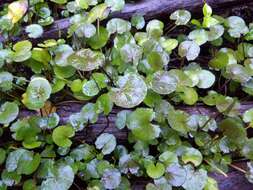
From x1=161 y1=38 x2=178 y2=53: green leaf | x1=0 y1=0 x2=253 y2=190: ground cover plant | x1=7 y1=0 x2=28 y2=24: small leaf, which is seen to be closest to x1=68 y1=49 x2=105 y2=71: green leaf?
x1=0 y1=0 x2=253 y2=190: ground cover plant

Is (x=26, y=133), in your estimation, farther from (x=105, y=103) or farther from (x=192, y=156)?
(x=192, y=156)

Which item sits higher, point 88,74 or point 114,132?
point 88,74

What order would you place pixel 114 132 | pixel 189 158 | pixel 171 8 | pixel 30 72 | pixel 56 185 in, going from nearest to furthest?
1. pixel 56 185
2. pixel 189 158
3. pixel 114 132
4. pixel 30 72
5. pixel 171 8

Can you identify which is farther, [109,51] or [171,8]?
[171,8]

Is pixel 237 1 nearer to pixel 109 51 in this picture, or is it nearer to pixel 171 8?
pixel 171 8

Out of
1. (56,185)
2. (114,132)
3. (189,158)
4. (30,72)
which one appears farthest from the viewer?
(30,72)

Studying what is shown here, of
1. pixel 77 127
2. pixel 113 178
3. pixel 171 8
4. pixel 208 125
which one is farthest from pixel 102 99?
pixel 171 8

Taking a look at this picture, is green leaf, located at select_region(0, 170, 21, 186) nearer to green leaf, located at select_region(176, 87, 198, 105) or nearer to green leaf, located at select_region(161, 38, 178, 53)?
green leaf, located at select_region(176, 87, 198, 105)
